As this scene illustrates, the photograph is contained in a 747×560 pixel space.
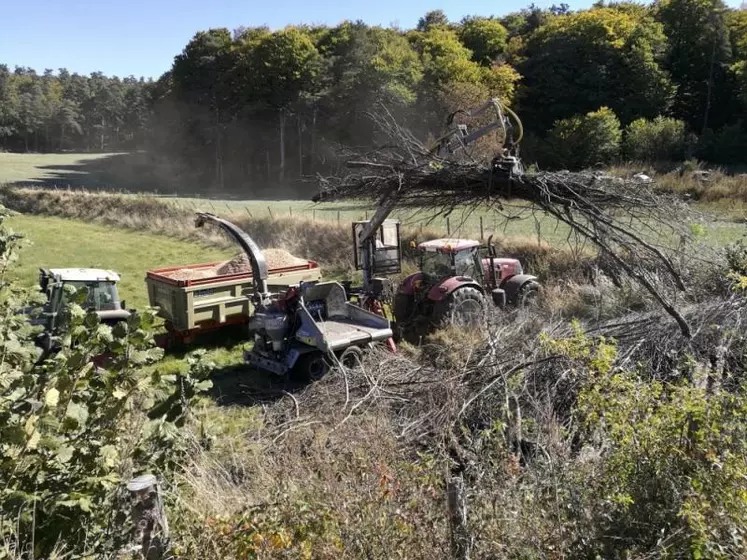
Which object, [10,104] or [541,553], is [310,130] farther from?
[10,104]

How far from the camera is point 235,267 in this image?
37.5 feet

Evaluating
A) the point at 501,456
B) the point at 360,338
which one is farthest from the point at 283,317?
the point at 501,456

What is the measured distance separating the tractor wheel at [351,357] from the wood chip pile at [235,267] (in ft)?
12.1

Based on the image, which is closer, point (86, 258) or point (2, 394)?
point (2, 394)

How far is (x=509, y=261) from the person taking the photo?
1178 cm

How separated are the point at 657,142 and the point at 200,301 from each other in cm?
3197

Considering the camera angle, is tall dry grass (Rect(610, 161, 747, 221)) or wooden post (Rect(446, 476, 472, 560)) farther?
tall dry grass (Rect(610, 161, 747, 221))

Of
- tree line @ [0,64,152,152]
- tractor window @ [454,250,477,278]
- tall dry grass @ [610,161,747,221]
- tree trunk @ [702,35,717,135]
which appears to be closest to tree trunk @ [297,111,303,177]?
tree trunk @ [702,35,717,135]

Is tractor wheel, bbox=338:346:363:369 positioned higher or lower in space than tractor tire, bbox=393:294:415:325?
lower

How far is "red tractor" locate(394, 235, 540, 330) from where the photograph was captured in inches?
373

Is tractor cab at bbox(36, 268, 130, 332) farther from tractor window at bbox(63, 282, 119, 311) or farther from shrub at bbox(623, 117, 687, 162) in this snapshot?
shrub at bbox(623, 117, 687, 162)

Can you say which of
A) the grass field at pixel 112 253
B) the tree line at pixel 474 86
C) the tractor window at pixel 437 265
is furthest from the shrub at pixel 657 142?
the tractor window at pixel 437 265

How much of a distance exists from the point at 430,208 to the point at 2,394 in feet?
13.4

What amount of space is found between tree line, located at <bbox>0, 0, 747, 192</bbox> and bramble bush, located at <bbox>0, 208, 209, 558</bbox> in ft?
99.9
